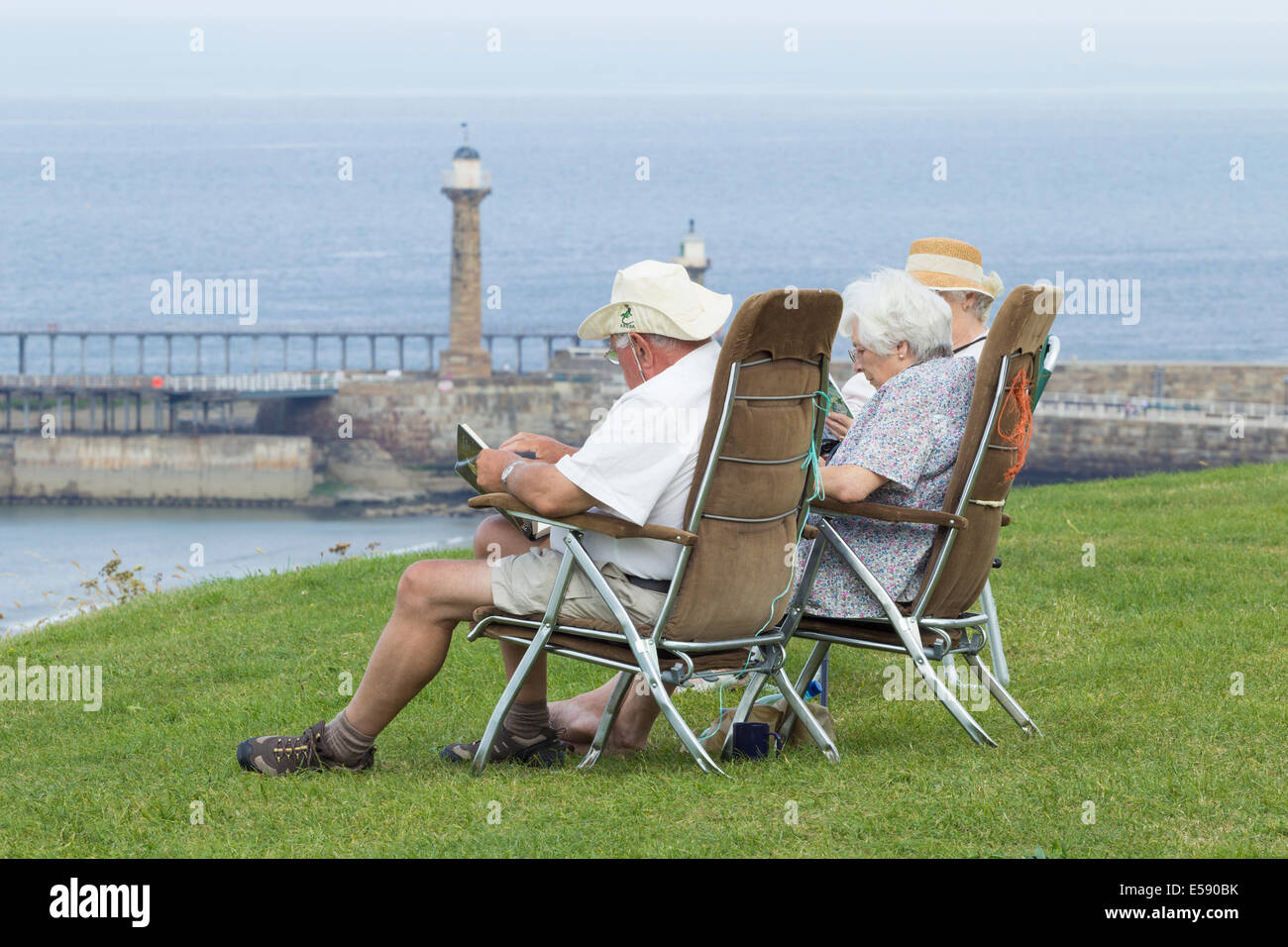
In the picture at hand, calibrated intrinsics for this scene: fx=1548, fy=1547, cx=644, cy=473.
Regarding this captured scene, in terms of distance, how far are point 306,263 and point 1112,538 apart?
512 feet

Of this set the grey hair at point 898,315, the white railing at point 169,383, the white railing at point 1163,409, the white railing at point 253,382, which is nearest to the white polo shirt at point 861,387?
the grey hair at point 898,315

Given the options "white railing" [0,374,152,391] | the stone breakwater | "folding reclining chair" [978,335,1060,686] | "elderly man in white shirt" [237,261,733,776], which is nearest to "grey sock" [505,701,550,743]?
"elderly man in white shirt" [237,261,733,776]

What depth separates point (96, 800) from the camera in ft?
13.1

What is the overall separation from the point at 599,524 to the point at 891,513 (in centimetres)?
83

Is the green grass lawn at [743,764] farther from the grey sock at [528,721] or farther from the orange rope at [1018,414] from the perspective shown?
the orange rope at [1018,414]

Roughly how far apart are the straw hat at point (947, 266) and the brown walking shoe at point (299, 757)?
239cm

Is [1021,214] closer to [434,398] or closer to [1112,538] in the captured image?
[434,398]

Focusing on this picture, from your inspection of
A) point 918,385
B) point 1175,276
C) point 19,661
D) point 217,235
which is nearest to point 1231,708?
point 918,385

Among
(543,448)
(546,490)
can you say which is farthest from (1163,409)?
(546,490)

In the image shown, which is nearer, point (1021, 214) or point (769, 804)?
point (769, 804)

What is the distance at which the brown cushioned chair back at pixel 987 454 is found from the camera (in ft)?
13.2

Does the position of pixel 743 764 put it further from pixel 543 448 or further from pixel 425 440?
pixel 425 440

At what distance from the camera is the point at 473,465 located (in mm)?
3975
